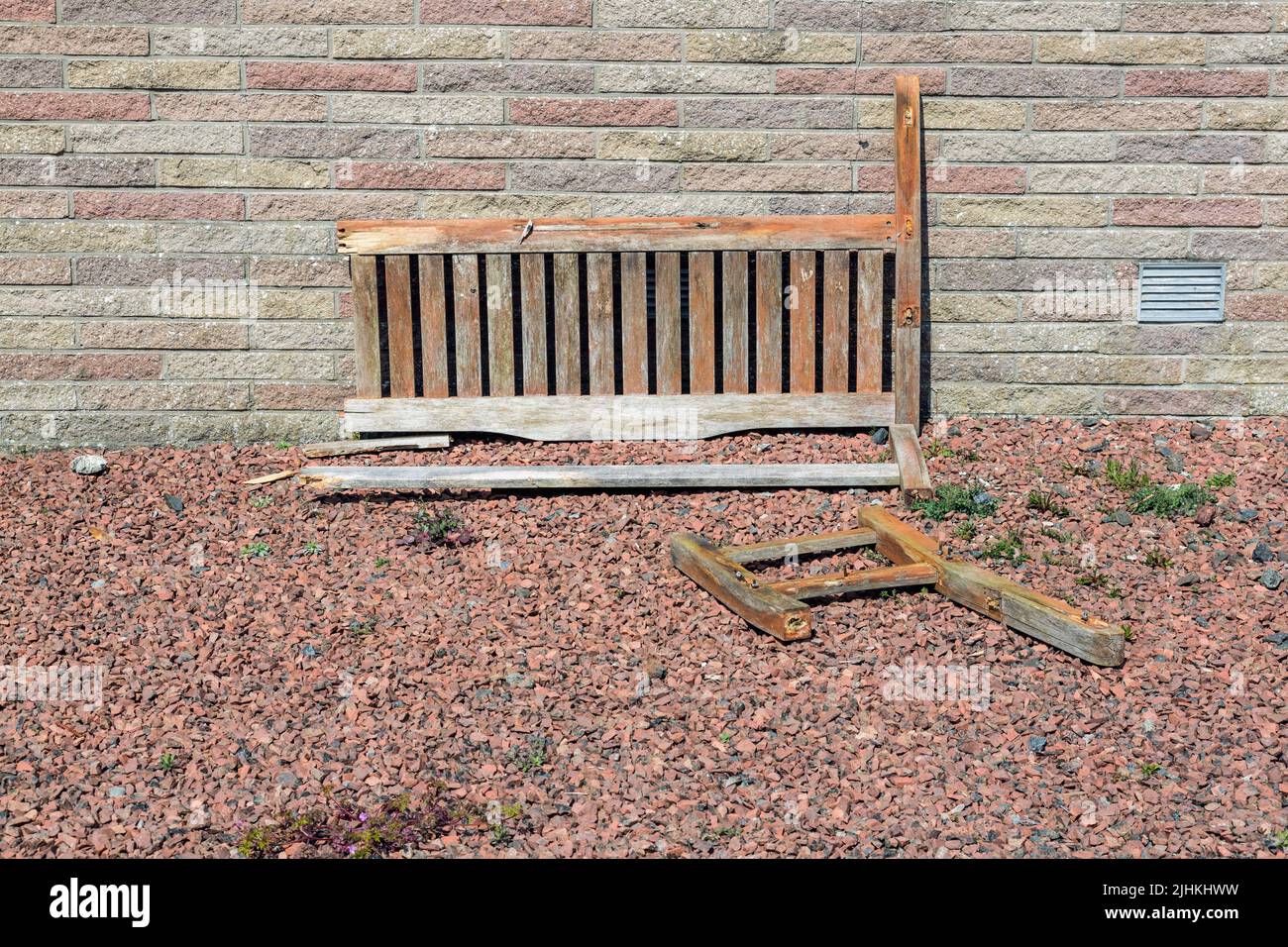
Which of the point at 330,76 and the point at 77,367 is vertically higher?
the point at 330,76

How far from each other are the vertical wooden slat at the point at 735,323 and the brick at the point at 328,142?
1884 millimetres

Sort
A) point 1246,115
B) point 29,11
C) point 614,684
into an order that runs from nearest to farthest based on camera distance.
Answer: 1. point 614,684
2. point 29,11
3. point 1246,115

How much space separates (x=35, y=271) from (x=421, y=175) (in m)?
2.24

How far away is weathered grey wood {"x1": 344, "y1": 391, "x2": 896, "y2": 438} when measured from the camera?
7344 mm

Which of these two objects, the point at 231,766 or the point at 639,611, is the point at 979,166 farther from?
the point at 231,766

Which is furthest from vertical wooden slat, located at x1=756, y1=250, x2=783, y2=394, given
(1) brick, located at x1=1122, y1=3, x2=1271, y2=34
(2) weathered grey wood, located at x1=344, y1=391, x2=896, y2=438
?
(1) brick, located at x1=1122, y1=3, x2=1271, y2=34

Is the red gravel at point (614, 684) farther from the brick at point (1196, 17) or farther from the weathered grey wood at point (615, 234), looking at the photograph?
the brick at point (1196, 17)

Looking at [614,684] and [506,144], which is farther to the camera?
[506,144]

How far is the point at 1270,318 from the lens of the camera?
7668 millimetres

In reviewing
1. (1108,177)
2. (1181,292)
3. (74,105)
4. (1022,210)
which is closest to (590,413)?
(1022,210)

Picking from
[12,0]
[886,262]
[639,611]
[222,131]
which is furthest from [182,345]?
[886,262]

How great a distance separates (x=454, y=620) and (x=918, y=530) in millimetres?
2171

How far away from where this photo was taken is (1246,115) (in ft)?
24.6

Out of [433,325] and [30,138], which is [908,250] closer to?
[433,325]
